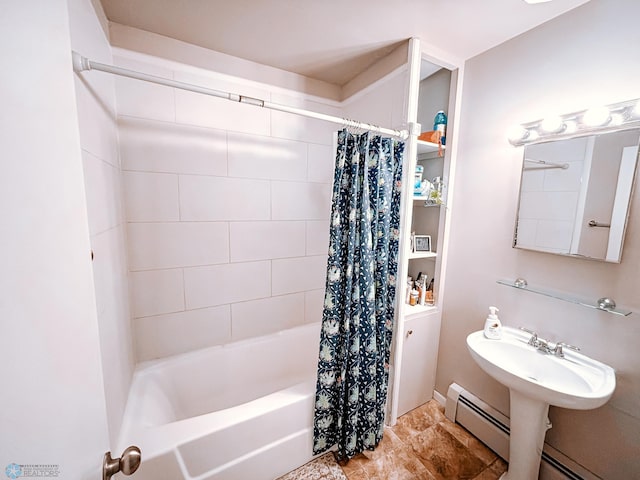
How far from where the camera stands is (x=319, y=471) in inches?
54.5

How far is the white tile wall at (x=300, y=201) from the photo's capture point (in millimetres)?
1886

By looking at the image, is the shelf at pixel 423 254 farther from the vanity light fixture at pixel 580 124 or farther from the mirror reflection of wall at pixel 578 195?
the vanity light fixture at pixel 580 124

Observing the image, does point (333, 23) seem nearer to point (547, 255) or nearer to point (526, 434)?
point (547, 255)

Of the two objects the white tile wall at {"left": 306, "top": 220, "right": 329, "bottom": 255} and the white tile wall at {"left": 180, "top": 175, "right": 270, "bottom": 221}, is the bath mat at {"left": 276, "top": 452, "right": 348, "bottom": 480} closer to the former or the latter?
the white tile wall at {"left": 306, "top": 220, "right": 329, "bottom": 255}

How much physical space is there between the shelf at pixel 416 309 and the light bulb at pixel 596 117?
1266mm

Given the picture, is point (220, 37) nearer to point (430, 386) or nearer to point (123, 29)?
point (123, 29)

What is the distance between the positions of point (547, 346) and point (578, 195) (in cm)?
76

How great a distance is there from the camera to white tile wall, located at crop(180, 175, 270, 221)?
1600 mm

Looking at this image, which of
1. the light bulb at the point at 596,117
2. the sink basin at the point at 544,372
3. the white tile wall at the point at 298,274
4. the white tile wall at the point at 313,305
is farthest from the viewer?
the white tile wall at the point at 313,305

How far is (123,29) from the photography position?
4.47 ft

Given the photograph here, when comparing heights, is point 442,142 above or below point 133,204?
above

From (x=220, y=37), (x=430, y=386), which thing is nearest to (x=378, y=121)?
(x=220, y=37)

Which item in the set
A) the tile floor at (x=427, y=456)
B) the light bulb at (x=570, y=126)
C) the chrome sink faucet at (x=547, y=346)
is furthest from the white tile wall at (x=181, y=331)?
the light bulb at (x=570, y=126)

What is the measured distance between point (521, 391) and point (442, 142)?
1455 millimetres
